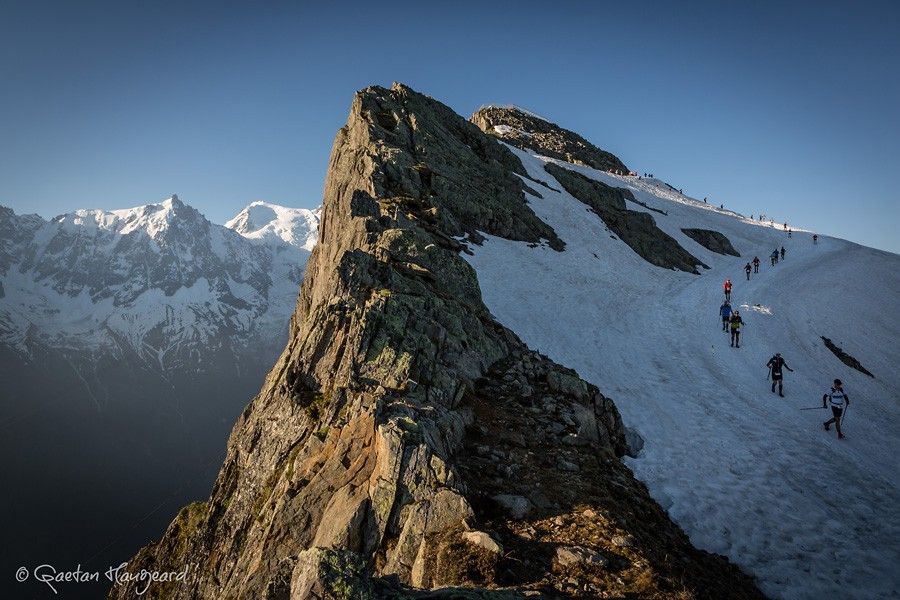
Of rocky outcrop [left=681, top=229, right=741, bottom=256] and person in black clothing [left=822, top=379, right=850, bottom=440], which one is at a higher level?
rocky outcrop [left=681, top=229, right=741, bottom=256]

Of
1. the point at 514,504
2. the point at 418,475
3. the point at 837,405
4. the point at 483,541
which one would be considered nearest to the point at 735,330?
the point at 837,405

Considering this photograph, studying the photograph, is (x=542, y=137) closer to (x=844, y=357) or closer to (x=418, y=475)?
(x=844, y=357)

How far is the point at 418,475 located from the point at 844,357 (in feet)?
111

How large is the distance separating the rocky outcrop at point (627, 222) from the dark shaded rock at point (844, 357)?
21590 millimetres

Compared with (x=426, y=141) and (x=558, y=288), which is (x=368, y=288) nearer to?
(x=558, y=288)

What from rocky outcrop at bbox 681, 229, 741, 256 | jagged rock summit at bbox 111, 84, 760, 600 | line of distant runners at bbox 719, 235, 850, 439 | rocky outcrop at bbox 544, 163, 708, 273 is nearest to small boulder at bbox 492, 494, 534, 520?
jagged rock summit at bbox 111, 84, 760, 600

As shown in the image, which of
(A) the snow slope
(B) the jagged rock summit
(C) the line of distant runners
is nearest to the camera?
(B) the jagged rock summit

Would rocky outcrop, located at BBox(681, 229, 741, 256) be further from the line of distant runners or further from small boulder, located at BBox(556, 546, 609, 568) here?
small boulder, located at BBox(556, 546, 609, 568)

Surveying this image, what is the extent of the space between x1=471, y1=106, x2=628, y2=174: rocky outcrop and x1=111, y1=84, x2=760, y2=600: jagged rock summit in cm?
7853

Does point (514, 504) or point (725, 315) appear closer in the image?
point (514, 504)

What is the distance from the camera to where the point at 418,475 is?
10109 mm

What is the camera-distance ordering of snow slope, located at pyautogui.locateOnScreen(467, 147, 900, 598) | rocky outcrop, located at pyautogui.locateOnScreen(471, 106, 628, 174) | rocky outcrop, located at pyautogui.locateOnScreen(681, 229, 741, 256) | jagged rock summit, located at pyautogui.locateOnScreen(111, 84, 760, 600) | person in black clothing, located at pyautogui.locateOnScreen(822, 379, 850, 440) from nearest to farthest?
jagged rock summit, located at pyautogui.locateOnScreen(111, 84, 760, 600), snow slope, located at pyautogui.locateOnScreen(467, 147, 900, 598), person in black clothing, located at pyautogui.locateOnScreen(822, 379, 850, 440), rocky outcrop, located at pyautogui.locateOnScreen(681, 229, 741, 256), rocky outcrop, located at pyautogui.locateOnScreen(471, 106, 628, 174)

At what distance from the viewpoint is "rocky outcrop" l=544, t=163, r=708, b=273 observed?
179 ft

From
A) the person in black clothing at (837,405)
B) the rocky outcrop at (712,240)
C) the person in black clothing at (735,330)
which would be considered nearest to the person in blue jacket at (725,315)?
the person in black clothing at (735,330)
